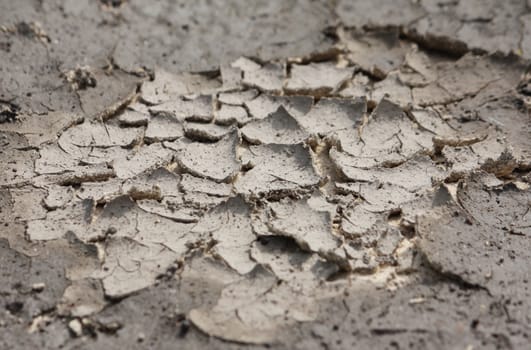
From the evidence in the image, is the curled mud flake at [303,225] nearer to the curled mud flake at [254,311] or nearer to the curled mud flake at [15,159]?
the curled mud flake at [254,311]

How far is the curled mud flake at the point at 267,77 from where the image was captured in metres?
2.26

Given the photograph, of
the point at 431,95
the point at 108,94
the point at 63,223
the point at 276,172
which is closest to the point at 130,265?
the point at 63,223

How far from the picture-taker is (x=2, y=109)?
215 centimetres

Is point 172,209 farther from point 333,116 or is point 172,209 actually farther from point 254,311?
point 333,116

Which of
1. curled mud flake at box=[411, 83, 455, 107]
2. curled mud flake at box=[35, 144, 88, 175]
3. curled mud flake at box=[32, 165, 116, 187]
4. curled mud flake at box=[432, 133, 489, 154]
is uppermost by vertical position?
curled mud flake at box=[411, 83, 455, 107]

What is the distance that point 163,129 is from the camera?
2.10m

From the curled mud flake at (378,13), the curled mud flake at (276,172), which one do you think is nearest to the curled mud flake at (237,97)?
the curled mud flake at (276,172)

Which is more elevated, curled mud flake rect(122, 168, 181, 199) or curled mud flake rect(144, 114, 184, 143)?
curled mud flake rect(144, 114, 184, 143)

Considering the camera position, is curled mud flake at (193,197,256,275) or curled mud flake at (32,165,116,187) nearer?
curled mud flake at (193,197,256,275)

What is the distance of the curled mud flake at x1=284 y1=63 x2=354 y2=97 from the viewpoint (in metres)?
2.25

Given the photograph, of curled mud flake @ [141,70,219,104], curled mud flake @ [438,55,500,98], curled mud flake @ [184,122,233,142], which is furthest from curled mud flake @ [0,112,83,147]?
curled mud flake @ [438,55,500,98]

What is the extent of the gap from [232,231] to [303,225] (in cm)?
18

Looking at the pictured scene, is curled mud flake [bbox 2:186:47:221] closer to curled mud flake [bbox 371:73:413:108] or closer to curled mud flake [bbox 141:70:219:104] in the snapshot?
curled mud flake [bbox 141:70:219:104]

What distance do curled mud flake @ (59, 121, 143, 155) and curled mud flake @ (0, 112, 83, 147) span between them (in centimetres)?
3
